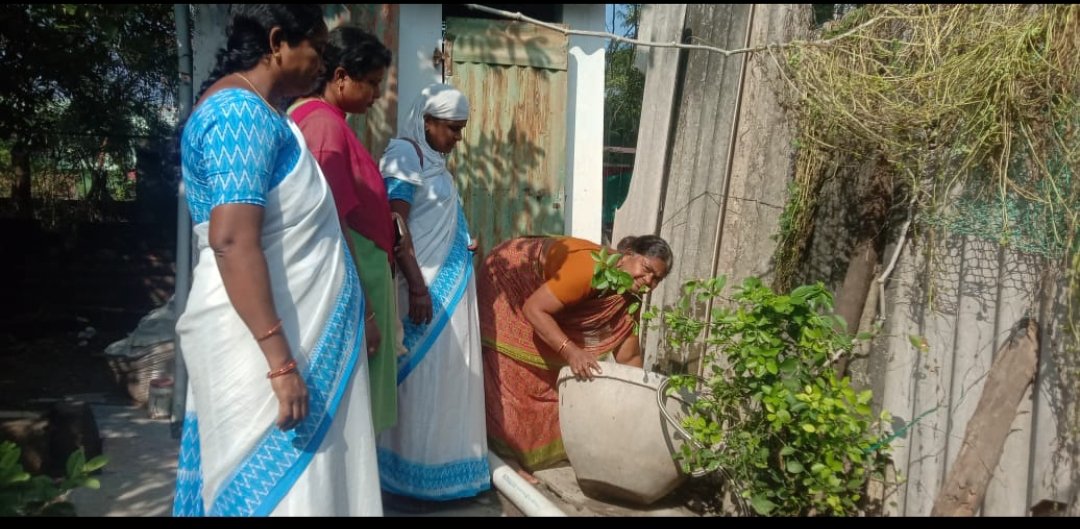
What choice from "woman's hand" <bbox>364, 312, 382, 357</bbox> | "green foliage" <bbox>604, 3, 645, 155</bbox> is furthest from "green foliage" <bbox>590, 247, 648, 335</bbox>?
"green foliage" <bbox>604, 3, 645, 155</bbox>

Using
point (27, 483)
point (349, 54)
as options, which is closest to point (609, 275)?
point (349, 54)

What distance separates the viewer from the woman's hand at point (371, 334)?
2287mm

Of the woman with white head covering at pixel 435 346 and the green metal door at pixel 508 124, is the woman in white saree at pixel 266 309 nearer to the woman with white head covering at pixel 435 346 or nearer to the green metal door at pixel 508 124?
the woman with white head covering at pixel 435 346

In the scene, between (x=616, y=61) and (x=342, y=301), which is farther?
(x=616, y=61)

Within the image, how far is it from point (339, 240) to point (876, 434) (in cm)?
218

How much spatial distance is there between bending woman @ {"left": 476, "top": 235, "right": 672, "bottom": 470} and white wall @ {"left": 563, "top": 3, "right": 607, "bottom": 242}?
1297mm

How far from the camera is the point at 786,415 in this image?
8.49 feet

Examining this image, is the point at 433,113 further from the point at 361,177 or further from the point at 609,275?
→ the point at 609,275

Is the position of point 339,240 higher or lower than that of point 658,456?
higher

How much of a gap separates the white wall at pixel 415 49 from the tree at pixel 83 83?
1.43 m

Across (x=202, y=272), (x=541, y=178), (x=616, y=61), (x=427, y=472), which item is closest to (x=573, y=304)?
(x=427, y=472)

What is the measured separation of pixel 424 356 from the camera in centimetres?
315

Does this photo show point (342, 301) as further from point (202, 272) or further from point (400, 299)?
point (400, 299)

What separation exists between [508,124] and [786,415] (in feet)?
8.78
